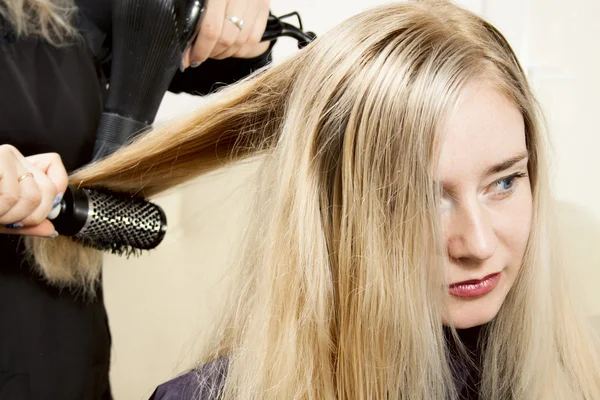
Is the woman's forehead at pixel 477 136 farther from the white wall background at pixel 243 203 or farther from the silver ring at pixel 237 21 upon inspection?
the white wall background at pixel 243 203

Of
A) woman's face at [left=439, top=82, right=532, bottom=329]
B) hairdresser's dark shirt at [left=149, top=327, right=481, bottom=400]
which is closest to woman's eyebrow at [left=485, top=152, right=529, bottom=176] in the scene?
woman's face at [left=439, top=82, right=532, bottom=329]

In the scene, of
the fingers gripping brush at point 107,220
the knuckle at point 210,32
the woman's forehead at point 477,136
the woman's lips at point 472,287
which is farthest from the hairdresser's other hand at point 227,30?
the woman's lips at point 472,287

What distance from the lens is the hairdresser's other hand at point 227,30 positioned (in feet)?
2.87

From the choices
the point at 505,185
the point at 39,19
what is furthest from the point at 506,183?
the point at 39,19

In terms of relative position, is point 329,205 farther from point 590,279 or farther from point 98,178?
point 590,279

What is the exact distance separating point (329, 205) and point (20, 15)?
49 centimetres

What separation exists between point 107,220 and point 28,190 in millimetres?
137

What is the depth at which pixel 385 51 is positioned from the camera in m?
0.70

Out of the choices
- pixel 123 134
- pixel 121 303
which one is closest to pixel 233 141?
pixel 123 134

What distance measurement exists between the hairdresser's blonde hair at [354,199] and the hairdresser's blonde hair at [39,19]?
0.79 feet

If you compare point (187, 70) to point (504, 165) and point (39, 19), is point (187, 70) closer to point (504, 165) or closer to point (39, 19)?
point (39, 19)

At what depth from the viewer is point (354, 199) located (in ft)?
2.34

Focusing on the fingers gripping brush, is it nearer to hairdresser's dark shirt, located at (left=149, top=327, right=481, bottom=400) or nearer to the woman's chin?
hairdresser's dark shirt, located at (left=149, top=327, right=481, bottom=400)

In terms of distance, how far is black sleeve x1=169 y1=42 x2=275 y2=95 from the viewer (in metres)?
0.99
